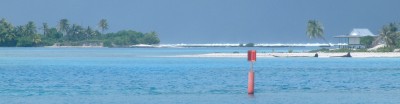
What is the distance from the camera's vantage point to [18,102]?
41562mm

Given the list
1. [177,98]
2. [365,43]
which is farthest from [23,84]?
[365,43]

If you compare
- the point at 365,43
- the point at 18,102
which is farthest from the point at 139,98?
the point at 365,43

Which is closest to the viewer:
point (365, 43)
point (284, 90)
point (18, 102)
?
point (18, 102)

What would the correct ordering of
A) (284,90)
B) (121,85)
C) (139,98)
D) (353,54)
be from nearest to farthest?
(139,98) → (284,90) → (121,85) → (353,54)

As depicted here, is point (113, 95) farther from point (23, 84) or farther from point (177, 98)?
point (23, 84)

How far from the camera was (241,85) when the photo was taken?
185 ft

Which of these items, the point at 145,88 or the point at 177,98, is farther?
the point at 145,88

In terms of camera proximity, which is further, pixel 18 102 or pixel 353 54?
pixel 353 54

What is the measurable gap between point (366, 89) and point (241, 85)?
24.1ft

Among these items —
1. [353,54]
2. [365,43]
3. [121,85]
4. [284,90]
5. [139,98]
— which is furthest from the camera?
[365,43]

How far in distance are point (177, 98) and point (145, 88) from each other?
8243 mm

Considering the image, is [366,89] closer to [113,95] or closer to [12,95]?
[113,95]

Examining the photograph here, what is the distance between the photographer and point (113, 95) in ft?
153

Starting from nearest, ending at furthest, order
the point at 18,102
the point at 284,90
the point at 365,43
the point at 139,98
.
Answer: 1. the point at 18,102
2. the point at 139,98
3. the point at 284,90
4. the point at 365,43
